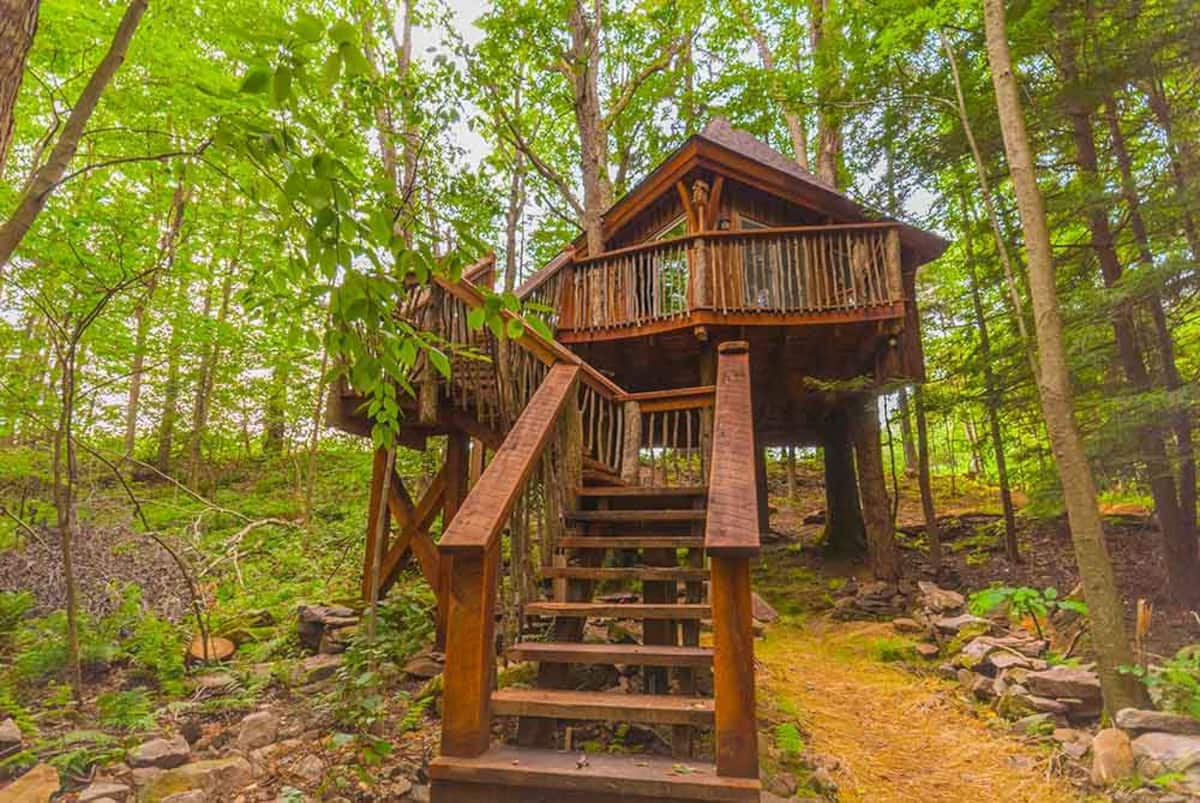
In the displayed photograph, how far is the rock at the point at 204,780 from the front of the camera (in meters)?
2.96

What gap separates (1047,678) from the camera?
13.6 feet

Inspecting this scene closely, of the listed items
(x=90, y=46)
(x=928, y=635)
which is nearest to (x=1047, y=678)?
(x=928, y=635)

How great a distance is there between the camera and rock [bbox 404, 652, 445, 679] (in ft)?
15.6

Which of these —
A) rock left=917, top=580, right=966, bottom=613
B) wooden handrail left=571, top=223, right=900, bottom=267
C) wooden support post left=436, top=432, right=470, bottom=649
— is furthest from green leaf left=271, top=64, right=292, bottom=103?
rock left=917, top=580, right=966, bottom=613

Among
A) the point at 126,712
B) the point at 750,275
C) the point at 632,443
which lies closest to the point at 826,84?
the point at 750,275

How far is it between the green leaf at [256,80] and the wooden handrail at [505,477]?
66.8 inches

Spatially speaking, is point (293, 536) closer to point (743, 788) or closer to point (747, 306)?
point (747, 306)

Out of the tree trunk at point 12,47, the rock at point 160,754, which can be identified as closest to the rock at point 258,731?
the rock at point 160,754

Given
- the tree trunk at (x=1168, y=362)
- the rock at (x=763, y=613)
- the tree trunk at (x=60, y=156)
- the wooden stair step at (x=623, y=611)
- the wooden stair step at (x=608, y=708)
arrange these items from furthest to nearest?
1. the rock at (x=763, y=613)
2. the tree trunk at (x=1168, y=362)
3. the wooden stair step at (x=623, y=611)
4. the wooden stair step at (x=608, y=708)
5. the tree trunk at (x=60, y=156)

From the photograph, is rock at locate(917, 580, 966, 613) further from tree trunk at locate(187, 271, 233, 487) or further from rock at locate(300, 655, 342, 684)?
tree trunk at locate(187, 271, 233, 487)

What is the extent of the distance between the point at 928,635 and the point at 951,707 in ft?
5.73

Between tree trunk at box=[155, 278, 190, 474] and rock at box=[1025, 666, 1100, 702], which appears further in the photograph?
tree trunk at box=[155, 278, 190, 474]

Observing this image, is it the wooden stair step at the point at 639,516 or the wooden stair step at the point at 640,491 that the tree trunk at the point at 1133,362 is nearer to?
the wooden stair step at the point at 640,491

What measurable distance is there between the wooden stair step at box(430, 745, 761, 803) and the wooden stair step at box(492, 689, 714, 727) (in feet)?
0.51
